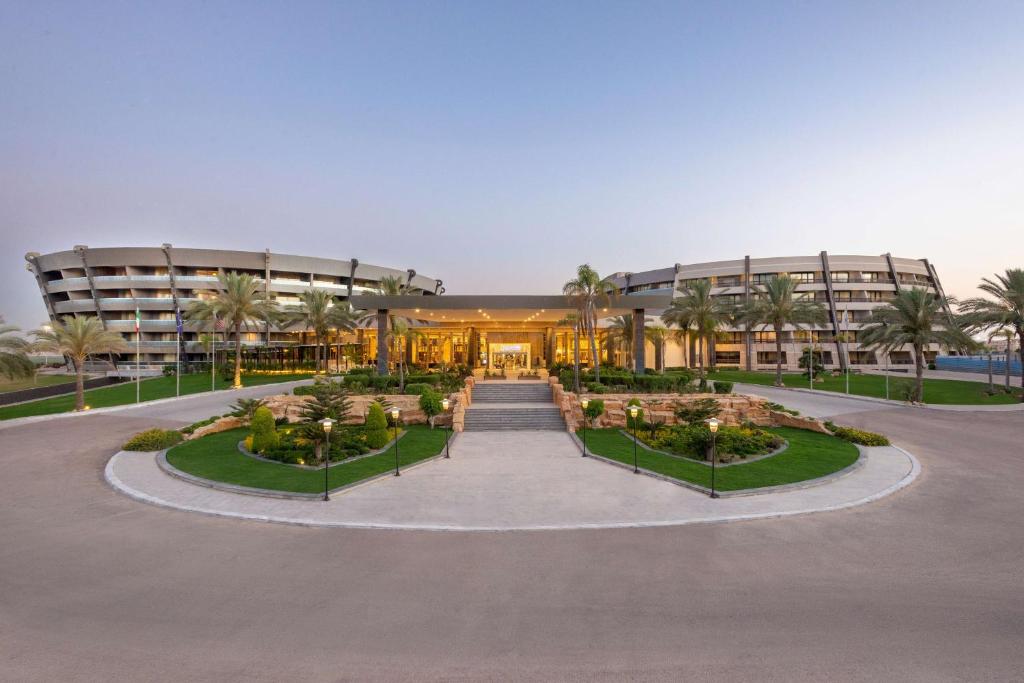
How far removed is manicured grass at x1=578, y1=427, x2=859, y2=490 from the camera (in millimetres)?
14586

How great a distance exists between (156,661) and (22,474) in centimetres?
1548

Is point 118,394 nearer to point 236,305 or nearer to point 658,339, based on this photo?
point 236,305

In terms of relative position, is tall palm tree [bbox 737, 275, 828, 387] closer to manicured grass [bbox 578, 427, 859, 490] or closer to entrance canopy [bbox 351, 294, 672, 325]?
entrance canopy [bbox 351, 294, 672, 325]

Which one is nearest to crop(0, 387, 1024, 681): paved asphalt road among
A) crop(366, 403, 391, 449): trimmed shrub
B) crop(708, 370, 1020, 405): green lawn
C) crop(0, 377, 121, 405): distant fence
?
crop(366, 403, 391, 449): trimmed shrub

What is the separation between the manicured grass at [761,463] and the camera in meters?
14.6

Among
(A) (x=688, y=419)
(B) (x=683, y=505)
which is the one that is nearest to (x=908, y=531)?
(B) (x=683, y=505)

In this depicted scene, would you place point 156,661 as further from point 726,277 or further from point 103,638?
point 726,277

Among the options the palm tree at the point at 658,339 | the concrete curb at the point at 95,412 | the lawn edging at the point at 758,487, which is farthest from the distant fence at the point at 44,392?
the palm tree at the point at 658,339

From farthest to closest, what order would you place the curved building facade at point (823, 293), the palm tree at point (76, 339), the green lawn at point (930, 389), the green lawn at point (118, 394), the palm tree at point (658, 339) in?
the curved building facade at point (823, 293) → the palm tree at point (658, 339) → the green lawn at point (930, 389) → the palm tree at point (76, 339) → the green lawn at point (118, 394)

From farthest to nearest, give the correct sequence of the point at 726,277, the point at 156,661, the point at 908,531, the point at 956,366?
the point at 726,277 → the point at 956,366 → the point at 908,531 → the point at 156,661

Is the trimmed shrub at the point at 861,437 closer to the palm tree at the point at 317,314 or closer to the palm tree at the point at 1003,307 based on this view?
the palm tree at the point at 1003,307

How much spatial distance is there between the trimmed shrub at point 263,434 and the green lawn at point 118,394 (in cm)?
2104

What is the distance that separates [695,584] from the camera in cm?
806

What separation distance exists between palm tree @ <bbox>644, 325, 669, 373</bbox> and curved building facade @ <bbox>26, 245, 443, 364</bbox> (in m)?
34.5
